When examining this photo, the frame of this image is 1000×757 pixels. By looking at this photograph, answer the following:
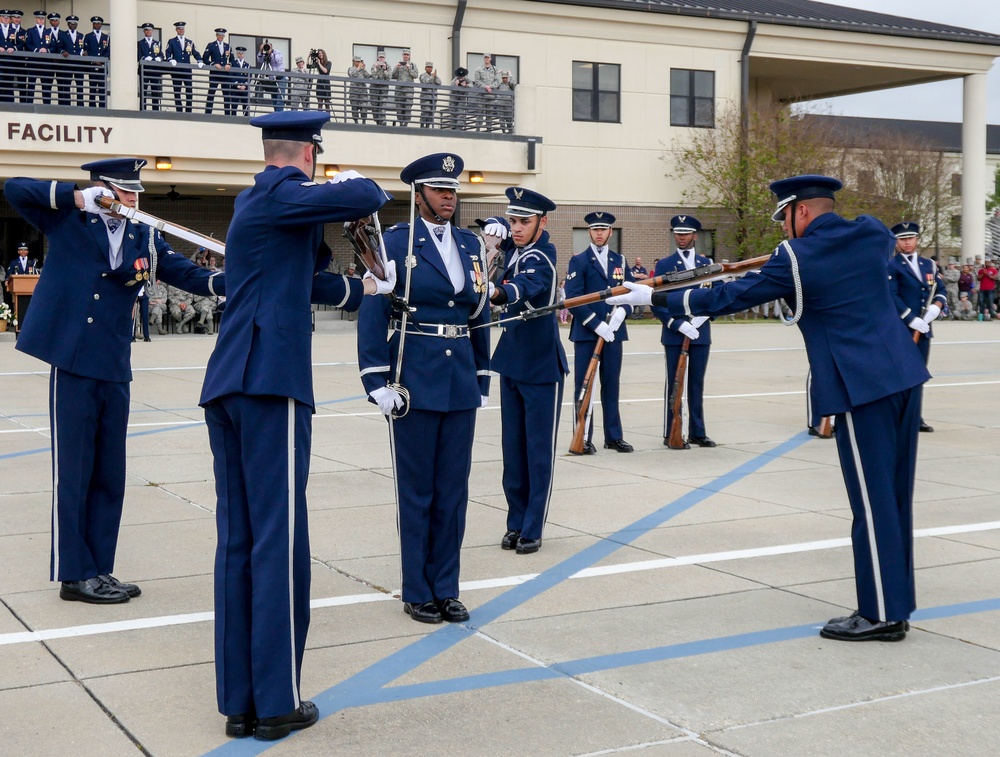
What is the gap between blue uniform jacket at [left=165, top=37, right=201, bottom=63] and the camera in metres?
26.9

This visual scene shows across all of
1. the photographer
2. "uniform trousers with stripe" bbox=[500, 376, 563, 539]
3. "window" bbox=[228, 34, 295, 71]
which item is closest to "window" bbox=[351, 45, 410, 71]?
"window" bbox=[228, 34, 295, 71]

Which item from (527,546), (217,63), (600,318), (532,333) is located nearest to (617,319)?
(600,318)

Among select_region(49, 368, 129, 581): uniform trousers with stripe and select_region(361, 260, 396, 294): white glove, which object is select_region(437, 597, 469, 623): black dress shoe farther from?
select_region(49, 368, 129, 581): uniform trousers with stripe

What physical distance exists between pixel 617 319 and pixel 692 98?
26.4 m

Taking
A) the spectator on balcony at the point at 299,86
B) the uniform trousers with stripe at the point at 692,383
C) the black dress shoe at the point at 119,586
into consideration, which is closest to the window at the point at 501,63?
the spectator on balcony at the point at 299,86

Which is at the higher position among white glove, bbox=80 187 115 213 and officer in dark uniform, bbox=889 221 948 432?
white glove, bbox=80 187 115 213

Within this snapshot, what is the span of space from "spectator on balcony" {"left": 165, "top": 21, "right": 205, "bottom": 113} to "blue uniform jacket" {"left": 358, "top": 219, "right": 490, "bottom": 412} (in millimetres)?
22099

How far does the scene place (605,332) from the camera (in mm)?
10922

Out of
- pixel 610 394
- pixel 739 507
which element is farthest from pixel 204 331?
pixel 739 507

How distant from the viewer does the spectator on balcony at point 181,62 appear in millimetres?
26734

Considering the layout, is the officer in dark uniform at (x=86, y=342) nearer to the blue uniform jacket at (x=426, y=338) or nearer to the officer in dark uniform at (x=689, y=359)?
the blue uniform jacket at (x=426, y=338)

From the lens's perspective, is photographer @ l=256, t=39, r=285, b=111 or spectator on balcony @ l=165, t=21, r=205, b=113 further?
photographer @ l=256, t=39, r=285, b=111

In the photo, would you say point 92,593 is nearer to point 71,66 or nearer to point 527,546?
point 527,546

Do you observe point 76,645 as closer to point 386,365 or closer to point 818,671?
point 386,365
